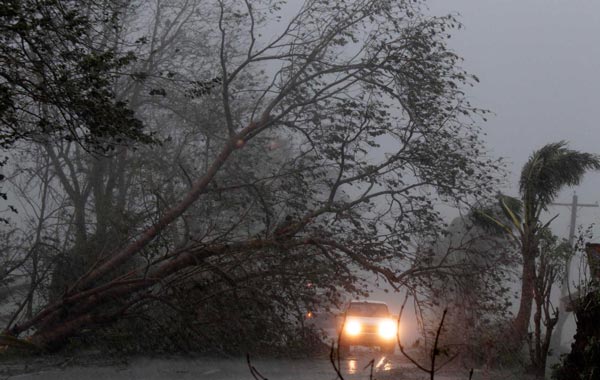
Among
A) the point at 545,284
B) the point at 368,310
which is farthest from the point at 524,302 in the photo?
the point at 368,310

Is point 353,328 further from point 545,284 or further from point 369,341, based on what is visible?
point 545,284

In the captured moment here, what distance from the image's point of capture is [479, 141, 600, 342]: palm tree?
→ 16.8m

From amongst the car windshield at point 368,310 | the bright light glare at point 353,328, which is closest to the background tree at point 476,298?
the bright light glare at point 353,328

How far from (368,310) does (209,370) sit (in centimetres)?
840

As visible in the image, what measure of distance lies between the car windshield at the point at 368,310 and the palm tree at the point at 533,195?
501 centimetres

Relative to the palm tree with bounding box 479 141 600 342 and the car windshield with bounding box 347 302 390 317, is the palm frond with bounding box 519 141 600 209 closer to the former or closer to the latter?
the palm tree with bounding box 479 141 600 342

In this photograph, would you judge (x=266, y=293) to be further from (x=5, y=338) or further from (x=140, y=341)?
(x=5, y=338)

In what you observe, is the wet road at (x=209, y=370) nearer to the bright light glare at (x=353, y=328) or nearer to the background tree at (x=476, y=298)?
the background tree at (x=476, y=298)

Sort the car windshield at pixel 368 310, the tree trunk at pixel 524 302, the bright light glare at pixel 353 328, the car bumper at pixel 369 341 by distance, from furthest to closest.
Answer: the car windshield at pixel 368 310 < the bright light glare at pixel 353 328 < the car bumper at pixel 369 341 < the tree trunk at pixel 524 302

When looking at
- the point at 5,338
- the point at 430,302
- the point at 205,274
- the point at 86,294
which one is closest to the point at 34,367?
the point at 5,338

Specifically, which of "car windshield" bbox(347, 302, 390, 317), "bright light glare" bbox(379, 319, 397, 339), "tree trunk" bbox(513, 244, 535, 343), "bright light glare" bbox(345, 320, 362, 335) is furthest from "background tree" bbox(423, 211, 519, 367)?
"car windshield" bbox(347, 302, 390, 317)

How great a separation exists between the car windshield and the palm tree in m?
5.01

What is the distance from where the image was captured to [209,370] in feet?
46.9

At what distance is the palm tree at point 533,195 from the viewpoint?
16.8m
